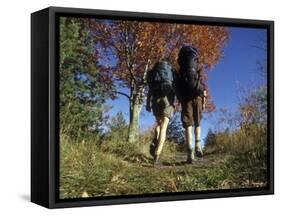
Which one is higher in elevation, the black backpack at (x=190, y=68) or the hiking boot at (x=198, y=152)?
the black backpack at (x=190, y=68)

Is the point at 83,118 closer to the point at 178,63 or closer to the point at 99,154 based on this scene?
the point at 99,154

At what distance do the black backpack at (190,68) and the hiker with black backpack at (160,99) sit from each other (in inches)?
6.7

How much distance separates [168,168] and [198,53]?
1300mm

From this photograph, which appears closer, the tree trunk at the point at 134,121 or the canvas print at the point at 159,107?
the canvas print at the point at 159,107

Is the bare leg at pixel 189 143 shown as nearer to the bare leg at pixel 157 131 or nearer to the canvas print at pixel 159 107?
the canvas print at pixel 159 107

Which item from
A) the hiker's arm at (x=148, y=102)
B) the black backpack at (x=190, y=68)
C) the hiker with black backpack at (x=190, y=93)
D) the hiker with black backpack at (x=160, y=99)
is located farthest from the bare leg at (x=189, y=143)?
the hiker's arm at (x=148, y=102)

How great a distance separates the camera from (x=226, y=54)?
32.6 feet

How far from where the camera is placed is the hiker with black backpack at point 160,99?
941 cm

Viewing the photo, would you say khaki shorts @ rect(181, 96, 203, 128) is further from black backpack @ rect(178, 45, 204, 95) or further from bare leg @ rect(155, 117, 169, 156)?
bare leg @ rect(155, 117, 169, 156)

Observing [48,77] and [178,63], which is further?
[178,63]

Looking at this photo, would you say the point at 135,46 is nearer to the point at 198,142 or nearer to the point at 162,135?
the point at 162,135

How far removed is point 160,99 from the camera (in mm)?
9453

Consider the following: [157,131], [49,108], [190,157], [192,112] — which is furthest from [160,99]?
[49,108]

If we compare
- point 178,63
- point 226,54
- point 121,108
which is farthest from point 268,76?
point 121,108
